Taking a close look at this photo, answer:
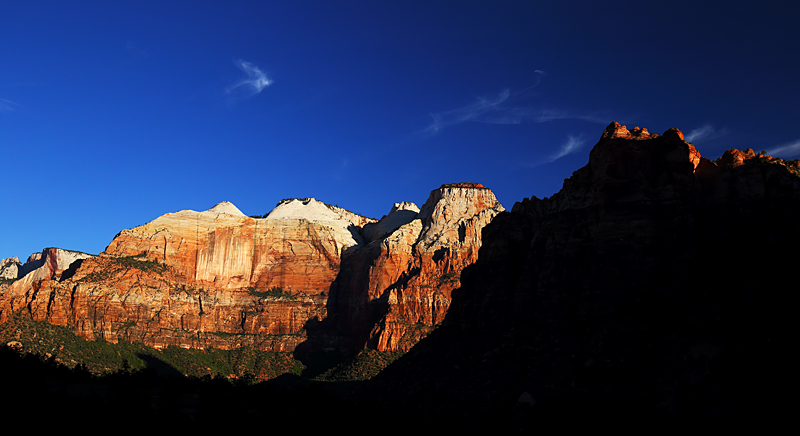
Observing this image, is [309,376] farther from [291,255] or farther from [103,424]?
[103,424]

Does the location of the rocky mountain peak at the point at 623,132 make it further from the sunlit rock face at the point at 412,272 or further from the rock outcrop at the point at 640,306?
the sunlit rock face at the point at 412,272

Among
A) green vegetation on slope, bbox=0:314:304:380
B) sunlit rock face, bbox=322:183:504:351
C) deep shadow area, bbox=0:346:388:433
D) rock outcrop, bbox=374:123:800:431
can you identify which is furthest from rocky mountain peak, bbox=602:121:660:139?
sunlit rock face, bbox=322:183:504:351

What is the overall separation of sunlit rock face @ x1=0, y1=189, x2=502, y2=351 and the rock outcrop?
80.7 m

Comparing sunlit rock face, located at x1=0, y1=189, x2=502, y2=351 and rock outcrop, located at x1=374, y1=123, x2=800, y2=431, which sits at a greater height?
sunlit rock face, located at x1=0, y1=189, x2=502, y2=351

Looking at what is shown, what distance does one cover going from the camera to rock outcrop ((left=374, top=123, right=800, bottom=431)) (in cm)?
5022

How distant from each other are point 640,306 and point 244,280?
144819mm

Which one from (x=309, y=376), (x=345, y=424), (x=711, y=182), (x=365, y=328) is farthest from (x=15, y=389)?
(x=365, y=328)

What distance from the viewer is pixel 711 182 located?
208 ft

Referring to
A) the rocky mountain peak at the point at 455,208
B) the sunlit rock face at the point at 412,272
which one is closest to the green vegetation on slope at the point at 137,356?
the sunlit rock face at the point at 412,272

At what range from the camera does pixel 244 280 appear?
619ft

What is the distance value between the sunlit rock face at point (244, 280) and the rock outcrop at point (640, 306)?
80739mm

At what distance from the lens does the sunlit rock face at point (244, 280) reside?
154000 mm

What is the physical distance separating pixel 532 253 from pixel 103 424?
157 feet

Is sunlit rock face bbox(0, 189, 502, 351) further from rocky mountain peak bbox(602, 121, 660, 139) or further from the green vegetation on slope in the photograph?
rocky mountain peak bbox(602, 121, 660, 139)
